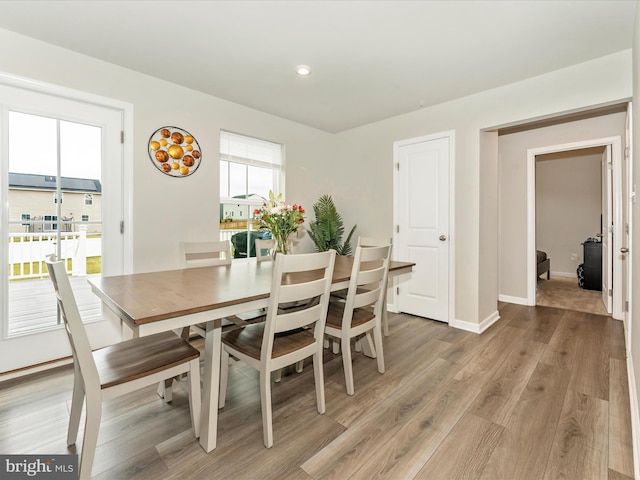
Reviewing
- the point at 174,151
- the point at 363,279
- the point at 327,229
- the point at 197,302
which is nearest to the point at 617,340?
the point at 363,279

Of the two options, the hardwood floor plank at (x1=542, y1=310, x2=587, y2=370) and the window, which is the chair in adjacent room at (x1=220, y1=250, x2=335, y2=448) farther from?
the hardwood floor plank at (x1=542, y1=310, x2=587, y2=370)

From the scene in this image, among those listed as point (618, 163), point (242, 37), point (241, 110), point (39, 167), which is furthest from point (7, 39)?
point (618, 163)

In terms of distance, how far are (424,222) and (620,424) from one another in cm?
229

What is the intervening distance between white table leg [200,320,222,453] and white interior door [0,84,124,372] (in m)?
1.67

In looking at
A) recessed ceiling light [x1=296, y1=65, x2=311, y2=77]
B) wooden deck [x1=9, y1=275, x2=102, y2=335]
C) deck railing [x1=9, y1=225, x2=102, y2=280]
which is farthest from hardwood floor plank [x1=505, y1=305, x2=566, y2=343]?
wooden deck [x1=9, y1=275, x2=102, y2=335]

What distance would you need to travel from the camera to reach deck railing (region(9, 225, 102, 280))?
2.25m

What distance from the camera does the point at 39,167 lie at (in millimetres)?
2326

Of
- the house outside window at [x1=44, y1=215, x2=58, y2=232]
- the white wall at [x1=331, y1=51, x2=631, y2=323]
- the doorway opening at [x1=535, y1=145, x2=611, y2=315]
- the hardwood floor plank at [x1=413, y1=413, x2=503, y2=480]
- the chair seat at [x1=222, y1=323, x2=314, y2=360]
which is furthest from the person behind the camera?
the doorway opening at [x1=535, y1=145, x2=611, y2=315]

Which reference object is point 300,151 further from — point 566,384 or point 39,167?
point 566,384

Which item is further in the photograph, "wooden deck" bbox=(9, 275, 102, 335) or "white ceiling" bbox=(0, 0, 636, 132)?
"wooden deck" bbox=(9, 275, 102, 335)

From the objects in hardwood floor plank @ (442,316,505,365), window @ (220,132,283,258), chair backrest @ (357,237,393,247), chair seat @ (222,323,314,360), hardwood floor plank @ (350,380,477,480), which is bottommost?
hardwood floor plank @ (350,380,477,480)

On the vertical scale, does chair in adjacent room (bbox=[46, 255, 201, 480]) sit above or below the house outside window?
below

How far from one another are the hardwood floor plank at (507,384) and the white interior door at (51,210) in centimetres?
295

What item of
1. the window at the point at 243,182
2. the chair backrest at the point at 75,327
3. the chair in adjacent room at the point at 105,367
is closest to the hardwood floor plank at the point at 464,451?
the chair in adjacent room at the point at 105,367
